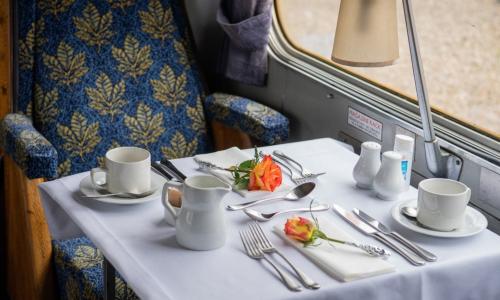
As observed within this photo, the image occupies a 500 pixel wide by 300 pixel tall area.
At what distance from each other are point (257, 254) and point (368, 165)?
1.58 feet

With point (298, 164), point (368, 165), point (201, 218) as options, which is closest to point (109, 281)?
point (201, 218)

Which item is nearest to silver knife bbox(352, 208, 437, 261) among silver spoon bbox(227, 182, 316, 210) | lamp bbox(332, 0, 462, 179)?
silver spoon bbox(227, 182, 316, 210)

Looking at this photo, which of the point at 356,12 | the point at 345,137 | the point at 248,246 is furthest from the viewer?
the point at 345,137

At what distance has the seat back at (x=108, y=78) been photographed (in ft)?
8.19

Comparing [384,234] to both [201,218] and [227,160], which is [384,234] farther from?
[227,160]

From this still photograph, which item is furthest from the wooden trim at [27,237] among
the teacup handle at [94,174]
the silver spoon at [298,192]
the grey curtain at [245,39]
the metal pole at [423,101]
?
the metal pole at [423,101]

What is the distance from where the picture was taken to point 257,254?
4.91 ft

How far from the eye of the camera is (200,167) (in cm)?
197

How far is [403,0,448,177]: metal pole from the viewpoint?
5.64ft

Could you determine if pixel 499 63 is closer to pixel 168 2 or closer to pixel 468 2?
pixel 468 2

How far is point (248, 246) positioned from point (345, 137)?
97 centimetres

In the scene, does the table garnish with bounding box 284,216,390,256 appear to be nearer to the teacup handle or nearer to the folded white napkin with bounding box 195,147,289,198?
the folded white napkin with bounding box 195,147,289,198

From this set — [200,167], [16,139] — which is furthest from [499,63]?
[16,139]

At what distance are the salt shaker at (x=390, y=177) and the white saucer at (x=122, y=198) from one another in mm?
535
